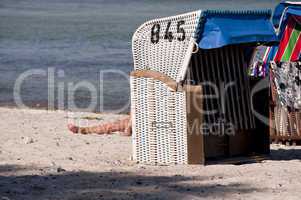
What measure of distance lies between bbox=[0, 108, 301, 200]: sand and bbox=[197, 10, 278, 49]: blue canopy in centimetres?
118

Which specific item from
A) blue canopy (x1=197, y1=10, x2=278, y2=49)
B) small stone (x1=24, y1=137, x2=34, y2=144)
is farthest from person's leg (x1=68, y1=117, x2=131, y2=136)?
blue canopy (x1=197, y1=10, x2=278, y2=49)

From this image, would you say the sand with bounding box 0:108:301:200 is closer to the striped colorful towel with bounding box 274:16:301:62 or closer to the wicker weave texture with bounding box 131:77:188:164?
the wicker weave texture with bounding box 131:77:188:164

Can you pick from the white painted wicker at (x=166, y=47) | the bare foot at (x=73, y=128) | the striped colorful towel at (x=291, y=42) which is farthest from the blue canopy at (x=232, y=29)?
the bare foot at (x=73, y=128)

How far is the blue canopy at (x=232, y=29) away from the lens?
832 centimetres

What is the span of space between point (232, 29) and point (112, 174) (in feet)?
5.67

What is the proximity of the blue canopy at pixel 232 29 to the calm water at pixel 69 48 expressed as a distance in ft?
22.5

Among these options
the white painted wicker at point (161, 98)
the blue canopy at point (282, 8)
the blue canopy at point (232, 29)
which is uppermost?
the blue canopy at point (282, 8)

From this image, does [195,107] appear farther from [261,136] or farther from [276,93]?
[276,93]

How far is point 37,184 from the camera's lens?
7.53 m

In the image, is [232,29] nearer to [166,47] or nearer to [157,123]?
[166,47]

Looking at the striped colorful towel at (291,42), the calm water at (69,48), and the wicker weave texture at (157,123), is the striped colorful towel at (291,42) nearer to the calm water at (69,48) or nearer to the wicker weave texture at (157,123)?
the wicker weave texture at (157,123)

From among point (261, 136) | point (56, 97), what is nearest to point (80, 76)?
point (56, 97)

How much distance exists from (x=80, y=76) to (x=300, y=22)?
348 inches

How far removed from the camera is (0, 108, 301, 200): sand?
7.23 meters
